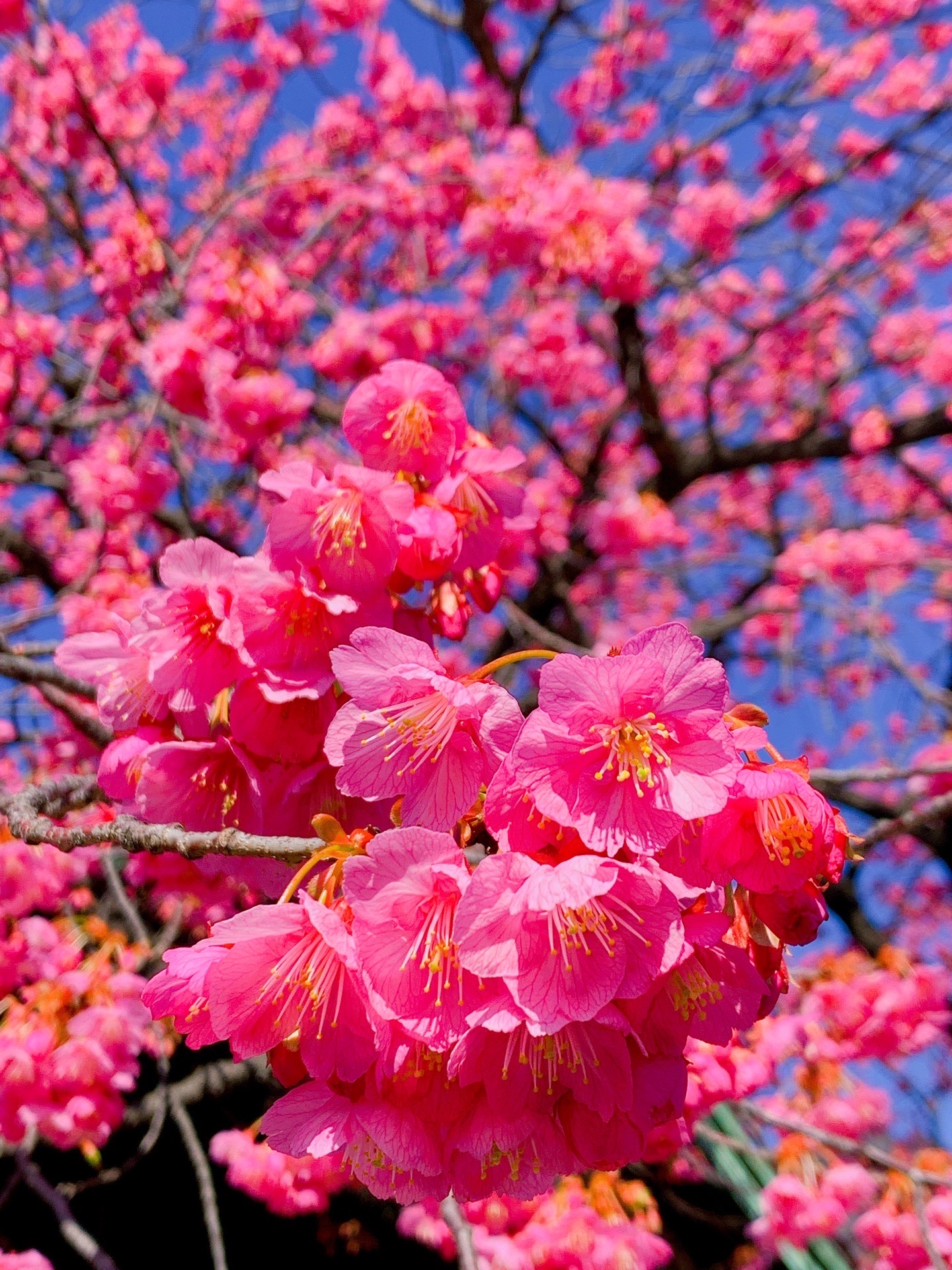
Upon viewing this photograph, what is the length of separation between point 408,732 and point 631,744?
0.80 ft

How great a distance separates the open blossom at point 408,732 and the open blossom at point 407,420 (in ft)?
1.55

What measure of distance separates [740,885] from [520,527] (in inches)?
27.7

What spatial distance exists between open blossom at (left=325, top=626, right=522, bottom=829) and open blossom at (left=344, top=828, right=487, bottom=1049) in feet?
0.36

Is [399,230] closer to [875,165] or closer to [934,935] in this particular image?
[875,165]

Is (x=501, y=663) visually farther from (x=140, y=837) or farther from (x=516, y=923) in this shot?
(x=140, y=837)

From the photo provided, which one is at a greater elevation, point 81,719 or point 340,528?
point 340,528

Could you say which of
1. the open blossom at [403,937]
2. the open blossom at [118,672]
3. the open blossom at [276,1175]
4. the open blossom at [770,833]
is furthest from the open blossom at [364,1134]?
the open blossom at [276,1175]

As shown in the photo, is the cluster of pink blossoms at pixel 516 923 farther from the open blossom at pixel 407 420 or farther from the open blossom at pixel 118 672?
the open blossom at pixel 407 420

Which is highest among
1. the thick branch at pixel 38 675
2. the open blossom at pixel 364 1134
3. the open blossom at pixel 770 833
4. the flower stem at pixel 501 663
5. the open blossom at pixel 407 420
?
the open blossom at pixel 407 420

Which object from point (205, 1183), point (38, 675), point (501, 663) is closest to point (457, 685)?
point (501, 663)

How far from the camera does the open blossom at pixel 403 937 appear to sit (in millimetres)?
740

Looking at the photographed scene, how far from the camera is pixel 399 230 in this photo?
561 cm

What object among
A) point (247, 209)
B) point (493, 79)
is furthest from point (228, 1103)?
point (493, 79)

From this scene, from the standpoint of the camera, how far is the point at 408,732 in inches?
35.6
